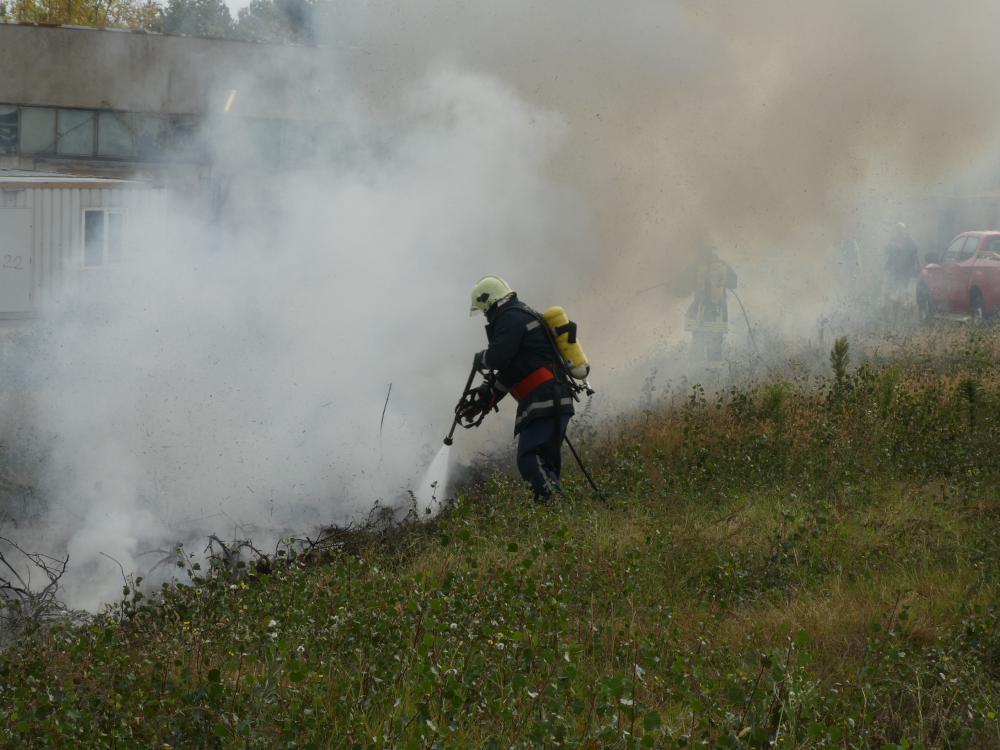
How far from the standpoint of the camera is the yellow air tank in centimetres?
805

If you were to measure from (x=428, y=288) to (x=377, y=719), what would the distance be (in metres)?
7.26

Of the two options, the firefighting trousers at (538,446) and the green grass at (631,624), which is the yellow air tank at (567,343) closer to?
the firefighting trousers at (538,446)

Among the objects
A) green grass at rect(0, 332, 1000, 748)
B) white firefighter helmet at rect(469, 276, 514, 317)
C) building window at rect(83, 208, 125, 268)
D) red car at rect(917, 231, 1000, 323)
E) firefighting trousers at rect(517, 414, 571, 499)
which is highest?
building window at rect(83, 208, 125, 268)

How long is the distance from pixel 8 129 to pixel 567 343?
2624 centimetres

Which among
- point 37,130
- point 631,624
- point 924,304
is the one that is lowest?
point 631,624

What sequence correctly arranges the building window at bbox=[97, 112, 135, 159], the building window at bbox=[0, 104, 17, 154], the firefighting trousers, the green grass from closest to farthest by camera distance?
the green grass → the firefighting trousers → the building window at bbox=[0, 104, 17, 154] → the building window at bbox=[97, 112, 135, 159]

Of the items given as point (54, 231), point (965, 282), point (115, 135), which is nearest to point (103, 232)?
point (54, 231)

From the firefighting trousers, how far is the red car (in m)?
9.95

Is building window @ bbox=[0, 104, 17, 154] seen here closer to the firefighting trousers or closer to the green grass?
the green grass

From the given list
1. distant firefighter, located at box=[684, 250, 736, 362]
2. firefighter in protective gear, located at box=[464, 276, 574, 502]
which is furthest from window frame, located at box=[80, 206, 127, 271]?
firefighter in protective gear, located at box=[464, 276, 574, 502]

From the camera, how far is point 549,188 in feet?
40.0

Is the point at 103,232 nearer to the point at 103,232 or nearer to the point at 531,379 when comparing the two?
the point at 103,232

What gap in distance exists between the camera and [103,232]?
18156 mm

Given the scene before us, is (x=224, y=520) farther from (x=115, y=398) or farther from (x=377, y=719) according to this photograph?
(x=377, y=719)
